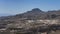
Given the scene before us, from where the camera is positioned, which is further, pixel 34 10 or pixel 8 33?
pixel 34 10

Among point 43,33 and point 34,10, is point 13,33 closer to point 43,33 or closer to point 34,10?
point 43,33

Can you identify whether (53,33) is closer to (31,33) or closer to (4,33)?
(31,33)

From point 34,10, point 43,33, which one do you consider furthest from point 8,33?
point 34,10

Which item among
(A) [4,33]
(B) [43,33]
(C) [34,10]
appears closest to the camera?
(A) [4,33]

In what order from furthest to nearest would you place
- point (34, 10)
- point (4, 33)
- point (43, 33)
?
point (34, 10) < point (43, 33) < point (4, 33)

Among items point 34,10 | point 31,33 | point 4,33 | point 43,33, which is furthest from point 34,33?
point 34,10

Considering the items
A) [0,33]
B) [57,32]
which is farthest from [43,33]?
[0,33]

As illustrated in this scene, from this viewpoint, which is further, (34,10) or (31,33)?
(34,10)

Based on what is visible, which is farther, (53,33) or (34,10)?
(34,10)

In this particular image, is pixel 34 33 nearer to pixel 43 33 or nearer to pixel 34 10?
pixel 43 33
